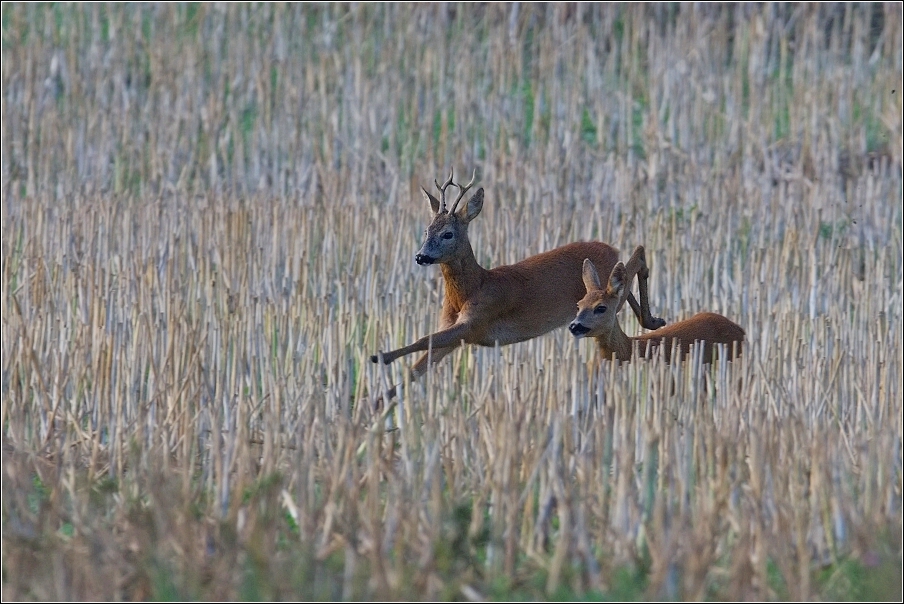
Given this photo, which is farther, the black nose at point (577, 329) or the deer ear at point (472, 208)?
the deer ear at point (472, 208)

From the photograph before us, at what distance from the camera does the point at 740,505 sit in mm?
4250

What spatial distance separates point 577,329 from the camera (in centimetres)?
600

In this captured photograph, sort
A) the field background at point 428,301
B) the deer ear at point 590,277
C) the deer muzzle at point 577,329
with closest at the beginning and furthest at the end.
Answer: the field background at point 428,301 < the deer muzzle at point 577,329 < the deer ear at point 590,277

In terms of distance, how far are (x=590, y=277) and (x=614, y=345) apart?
0.32 meters

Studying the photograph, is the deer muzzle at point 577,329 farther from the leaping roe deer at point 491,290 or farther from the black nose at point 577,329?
the leaping roe deer at point 491,290

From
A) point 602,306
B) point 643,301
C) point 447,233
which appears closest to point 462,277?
point 447,233


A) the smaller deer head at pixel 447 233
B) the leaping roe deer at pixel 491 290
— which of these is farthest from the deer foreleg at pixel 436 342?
the smaller deer head at pixel 447 233

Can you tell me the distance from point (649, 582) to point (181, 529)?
125cm

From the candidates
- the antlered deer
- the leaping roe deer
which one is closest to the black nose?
the antlered deer

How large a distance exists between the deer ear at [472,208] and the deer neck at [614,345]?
30.3 inches

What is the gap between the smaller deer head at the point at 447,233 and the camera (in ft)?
20.5

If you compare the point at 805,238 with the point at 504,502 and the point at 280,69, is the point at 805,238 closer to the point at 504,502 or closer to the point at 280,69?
the point at 504,502

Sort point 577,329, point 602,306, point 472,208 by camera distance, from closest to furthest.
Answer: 1. point 577,329
2. point 602,306
3. point 472,208

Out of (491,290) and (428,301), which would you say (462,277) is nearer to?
(491,290)
